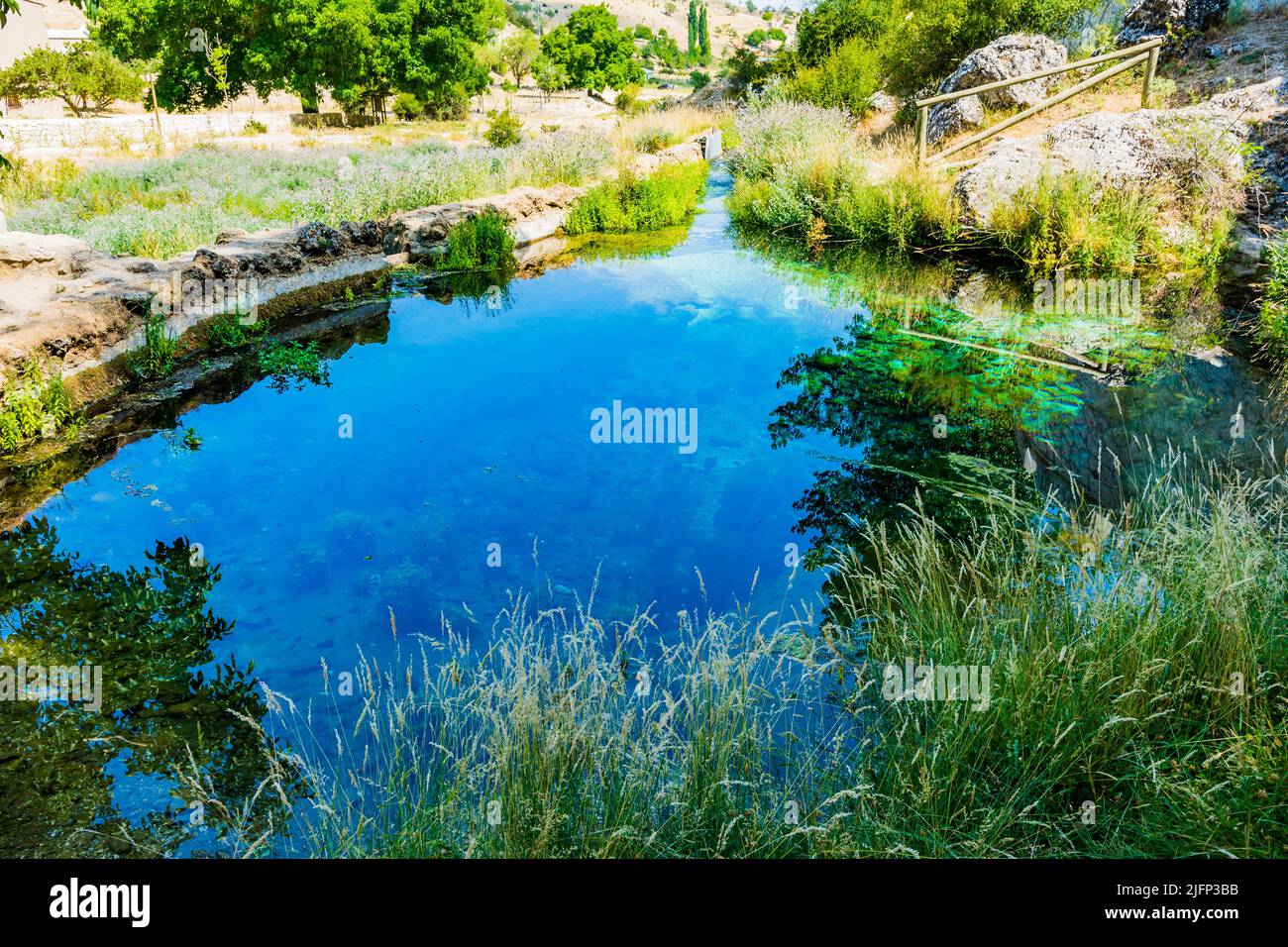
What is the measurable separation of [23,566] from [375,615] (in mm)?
2196

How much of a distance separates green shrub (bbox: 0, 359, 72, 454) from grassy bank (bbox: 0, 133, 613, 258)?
3.93 meters

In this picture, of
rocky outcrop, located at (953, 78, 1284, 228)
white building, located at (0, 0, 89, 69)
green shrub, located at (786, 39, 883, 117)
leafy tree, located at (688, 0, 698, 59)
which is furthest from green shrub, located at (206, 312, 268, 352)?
leafy tree, located at (688, 0, 698, 59)

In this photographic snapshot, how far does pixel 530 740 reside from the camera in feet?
8.75

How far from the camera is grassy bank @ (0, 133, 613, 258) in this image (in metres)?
10.8

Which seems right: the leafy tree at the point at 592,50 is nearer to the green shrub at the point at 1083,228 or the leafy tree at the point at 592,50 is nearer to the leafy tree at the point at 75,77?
the leafy tree at the point at 75,77

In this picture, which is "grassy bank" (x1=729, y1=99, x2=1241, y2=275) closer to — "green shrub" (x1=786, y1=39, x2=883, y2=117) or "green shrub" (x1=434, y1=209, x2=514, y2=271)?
"green shrub" (x1=434, y1=209, x2=514, y2=271)

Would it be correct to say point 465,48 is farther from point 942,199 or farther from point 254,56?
point 942,199

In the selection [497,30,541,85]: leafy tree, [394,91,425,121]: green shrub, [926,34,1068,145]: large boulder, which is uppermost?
[497,30,541,85]: leafy tree

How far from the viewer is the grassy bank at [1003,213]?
942 cm

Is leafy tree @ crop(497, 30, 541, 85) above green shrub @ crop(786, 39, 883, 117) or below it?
above

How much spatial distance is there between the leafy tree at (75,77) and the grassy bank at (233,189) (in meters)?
27.5

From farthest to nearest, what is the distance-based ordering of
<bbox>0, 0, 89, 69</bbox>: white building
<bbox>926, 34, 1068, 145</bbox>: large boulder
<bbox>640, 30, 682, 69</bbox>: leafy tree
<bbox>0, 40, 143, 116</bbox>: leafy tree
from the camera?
<bbox>640, 30, 682, 69</bbox>: leafy tree, <bbox>0, 0, 89, 69</bbox>: white building, <bbox>0, 40, 143, 116</bbox>: leafy tree, <bbox>926, 34, 1068, 145</bbox>: large boulder

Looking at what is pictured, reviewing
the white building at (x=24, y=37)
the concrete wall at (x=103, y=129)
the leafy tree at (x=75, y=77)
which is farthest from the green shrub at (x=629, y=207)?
the leafy tree at (x=75, y=77)
